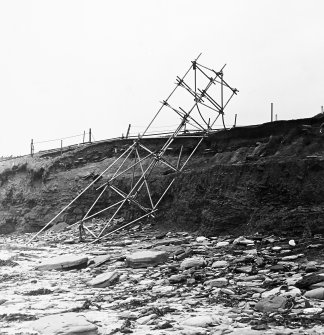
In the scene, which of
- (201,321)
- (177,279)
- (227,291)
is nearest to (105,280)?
(177,279)

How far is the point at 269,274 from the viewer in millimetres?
6320

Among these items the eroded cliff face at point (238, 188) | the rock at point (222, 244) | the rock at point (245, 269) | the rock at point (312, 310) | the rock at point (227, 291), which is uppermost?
the eroded cliff face at point (238, 188)

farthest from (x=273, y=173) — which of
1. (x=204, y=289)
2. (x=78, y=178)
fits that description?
(x=78, y=178)

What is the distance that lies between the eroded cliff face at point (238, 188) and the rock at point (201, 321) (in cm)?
496

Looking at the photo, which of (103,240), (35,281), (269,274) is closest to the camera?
(269,274)

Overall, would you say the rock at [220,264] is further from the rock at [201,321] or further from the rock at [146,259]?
the rock at [201,321]

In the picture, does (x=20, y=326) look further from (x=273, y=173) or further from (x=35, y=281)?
(x=273, y=173)

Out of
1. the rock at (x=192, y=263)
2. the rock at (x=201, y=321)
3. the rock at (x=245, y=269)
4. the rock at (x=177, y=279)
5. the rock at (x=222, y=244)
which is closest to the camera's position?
the rock at (x=201, y=321)

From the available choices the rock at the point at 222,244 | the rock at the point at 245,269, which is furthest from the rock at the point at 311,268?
the rock at the point at 222,244

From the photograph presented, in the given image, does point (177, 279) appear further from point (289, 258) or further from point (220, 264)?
point (289, 258)

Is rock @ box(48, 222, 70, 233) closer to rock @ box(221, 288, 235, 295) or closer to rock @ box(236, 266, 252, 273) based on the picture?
rock @ box(236, 266, 252, 273)

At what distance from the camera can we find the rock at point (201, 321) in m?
4.39

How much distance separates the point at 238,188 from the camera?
11156mm

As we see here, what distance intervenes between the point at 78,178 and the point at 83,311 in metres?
13.8
